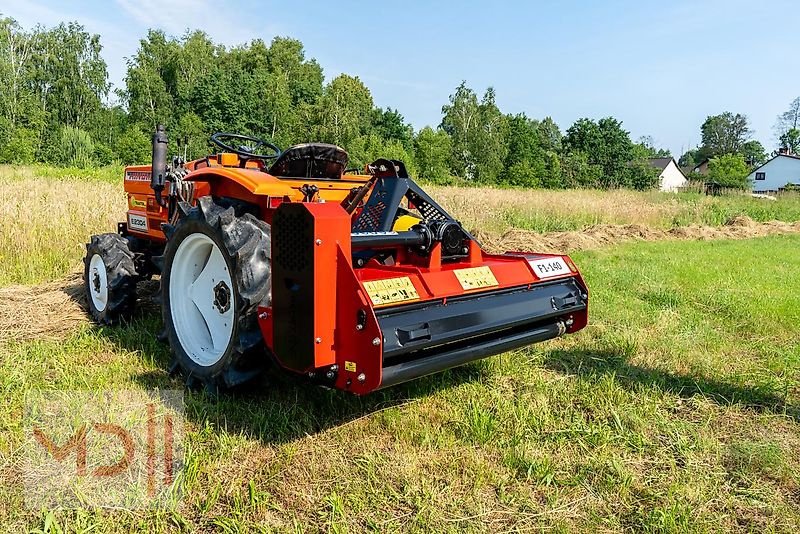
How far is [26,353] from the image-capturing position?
13.2 ft

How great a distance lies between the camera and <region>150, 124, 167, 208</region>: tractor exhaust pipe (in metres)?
4.53

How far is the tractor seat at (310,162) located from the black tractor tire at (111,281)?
157 cm

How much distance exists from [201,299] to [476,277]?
168 centimetres

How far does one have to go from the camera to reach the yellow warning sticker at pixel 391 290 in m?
2.67

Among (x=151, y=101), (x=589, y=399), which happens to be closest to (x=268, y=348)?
(x=589, y=399)

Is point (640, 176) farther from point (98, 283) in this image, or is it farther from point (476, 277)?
point (476, 277)

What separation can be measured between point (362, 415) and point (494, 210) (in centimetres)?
1055

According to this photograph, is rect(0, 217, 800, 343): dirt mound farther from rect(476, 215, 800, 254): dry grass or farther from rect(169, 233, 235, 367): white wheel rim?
rect(169, 233, 235, 367): white wheel rim

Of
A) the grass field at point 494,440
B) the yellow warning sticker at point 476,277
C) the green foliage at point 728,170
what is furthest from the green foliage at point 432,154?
the yellow warning sticker at point 476,277

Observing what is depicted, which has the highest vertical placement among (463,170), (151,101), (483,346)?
(151,101)

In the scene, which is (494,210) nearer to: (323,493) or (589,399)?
(589,399)

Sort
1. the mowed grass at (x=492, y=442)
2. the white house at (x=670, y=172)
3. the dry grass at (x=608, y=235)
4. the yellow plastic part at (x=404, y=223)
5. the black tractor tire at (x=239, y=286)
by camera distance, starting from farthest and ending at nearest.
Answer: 1. the white house at (x=670, y=172)
2. the dry grass at (x=608, y=235)
3. the yellow plastic part at (x=404, y=223)
4. the black tractor tire at (x=239, y=286)
5. the mowed grass at (x=492, y=442)

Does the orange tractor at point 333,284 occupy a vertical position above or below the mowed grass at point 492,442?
above

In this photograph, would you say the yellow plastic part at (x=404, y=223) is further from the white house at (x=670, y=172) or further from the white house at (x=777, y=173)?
the white house at (x=670, y=172)
